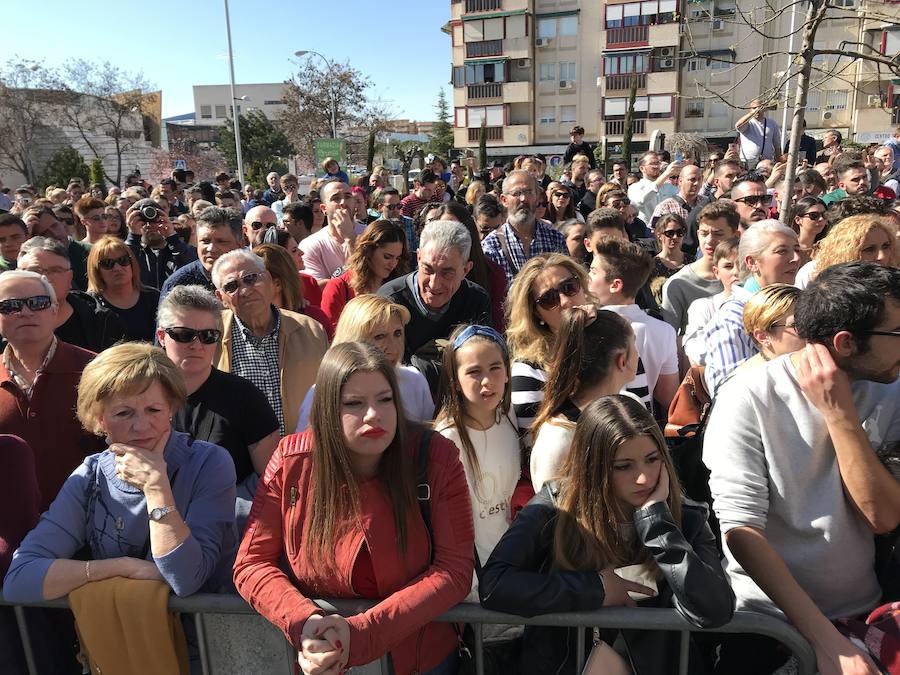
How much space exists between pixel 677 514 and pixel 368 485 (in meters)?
1.01

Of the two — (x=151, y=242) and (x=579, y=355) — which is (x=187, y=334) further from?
(x=151, y=242)

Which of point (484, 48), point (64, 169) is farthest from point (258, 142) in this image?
point (484, 48)

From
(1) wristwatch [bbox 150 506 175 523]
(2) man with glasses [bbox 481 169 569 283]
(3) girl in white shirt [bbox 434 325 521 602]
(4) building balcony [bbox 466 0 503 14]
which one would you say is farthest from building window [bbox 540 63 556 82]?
(1) wristwatch [bbox 150 506 175 523]

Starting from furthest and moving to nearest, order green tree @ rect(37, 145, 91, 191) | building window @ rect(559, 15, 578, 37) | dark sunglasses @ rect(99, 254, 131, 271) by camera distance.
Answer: building window @ rect(559, 15, 578, 37) < green tree @ rect(37, 145, 91, 191) < dark sunglasses @ rect(99, 254, 131, 271)

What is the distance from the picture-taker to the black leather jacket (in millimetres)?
1923

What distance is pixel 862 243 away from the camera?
155 inches

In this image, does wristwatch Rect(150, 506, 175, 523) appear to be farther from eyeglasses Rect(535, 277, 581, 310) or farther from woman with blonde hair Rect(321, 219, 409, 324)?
woman with blonde hair Rect(321, 219, 409, 324)

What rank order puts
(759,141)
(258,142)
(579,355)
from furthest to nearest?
(258,142) < (759,141) < (579,355)

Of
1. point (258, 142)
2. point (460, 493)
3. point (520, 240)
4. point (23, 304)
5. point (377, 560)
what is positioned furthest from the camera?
point (258, 142)

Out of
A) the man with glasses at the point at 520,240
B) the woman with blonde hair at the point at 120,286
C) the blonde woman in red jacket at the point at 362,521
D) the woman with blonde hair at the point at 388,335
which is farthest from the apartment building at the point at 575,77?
the blonde woman in red jacket at the point at 362,521

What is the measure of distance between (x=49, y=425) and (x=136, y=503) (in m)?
1.02

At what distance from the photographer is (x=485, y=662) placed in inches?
90.6

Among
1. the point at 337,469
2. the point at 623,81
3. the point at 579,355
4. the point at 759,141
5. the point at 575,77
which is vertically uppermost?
the point at 575,77

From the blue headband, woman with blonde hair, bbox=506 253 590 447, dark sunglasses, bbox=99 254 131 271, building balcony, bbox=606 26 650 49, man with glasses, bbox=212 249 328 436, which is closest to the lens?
the blue headband
